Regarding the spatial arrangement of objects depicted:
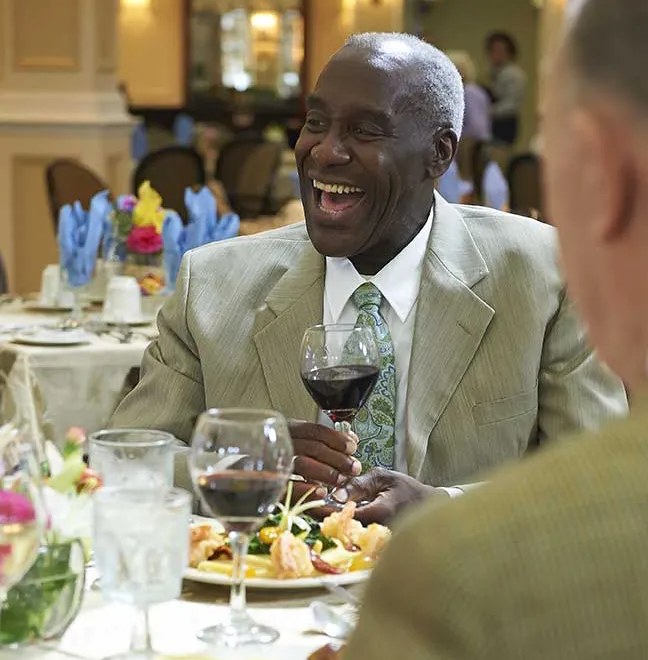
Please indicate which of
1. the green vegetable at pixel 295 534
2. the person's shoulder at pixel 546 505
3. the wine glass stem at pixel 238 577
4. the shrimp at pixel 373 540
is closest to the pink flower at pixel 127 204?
the green vegetable at pixel 295 534

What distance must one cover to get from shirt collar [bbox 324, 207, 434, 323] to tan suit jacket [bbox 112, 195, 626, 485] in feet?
0.08

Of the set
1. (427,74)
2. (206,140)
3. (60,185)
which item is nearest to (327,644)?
(427,74)

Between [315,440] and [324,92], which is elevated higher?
[324,92]

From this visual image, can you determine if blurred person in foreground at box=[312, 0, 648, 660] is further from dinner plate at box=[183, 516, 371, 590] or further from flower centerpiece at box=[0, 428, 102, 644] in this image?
dinner plate at box=[183, 516, 371, 590]

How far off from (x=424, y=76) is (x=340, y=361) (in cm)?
63

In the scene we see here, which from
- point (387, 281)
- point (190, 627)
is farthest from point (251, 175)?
point (190, 627)

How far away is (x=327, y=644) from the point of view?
149 centimetres

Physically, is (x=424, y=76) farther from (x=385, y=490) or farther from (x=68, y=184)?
(x=68, y=184)

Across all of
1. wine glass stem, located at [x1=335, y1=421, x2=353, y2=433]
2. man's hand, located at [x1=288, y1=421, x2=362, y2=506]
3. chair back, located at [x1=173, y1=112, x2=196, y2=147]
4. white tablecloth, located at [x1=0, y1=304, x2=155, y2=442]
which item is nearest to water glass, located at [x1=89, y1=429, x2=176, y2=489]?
man's hand, located at [x1=288, y1=421, x2=362, y2=506]

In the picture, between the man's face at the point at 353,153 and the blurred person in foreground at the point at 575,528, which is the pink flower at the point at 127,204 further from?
the blurred person in foreground at the point at 575,528

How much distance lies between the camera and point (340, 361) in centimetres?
210

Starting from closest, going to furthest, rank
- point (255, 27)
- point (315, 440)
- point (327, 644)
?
point (327, 644) → point (315, 440) → point (255, 27)

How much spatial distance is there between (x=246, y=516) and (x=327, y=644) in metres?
0.16

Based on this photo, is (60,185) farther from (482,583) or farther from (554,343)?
(482,583)
